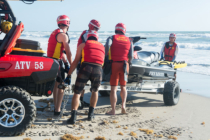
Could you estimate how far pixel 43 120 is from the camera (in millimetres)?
4543

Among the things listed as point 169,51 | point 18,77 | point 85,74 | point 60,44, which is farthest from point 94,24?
point 169,51

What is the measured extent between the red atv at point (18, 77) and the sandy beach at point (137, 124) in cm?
26

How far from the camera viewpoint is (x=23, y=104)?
3.67m

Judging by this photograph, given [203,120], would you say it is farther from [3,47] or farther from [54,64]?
[3,47]

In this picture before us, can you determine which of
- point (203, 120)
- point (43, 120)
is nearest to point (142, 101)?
point (203, 120)

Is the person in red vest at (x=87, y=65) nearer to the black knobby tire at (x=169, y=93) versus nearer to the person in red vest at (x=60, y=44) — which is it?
the person in red vest at (x=60, y=44)

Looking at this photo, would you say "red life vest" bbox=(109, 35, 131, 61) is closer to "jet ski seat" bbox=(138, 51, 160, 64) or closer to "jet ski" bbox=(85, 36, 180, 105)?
"jet ski" bbox=(85, 36, 180, 105)

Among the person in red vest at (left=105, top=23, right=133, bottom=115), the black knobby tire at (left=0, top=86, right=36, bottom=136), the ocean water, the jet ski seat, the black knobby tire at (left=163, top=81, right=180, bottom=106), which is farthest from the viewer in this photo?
the ocean water

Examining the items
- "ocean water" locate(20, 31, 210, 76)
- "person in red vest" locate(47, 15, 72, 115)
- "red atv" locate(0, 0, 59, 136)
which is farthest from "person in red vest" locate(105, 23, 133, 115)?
"ocean water" locate(20, 31, 210, 76)

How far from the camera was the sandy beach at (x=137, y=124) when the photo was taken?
3926 millimetres

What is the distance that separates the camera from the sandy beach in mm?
3926

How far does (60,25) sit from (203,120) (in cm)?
343

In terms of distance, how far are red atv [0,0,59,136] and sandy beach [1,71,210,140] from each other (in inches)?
10.1

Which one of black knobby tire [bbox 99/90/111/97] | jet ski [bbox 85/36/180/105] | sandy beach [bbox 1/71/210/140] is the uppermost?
jet ski [bbox 85/36/180/105]
